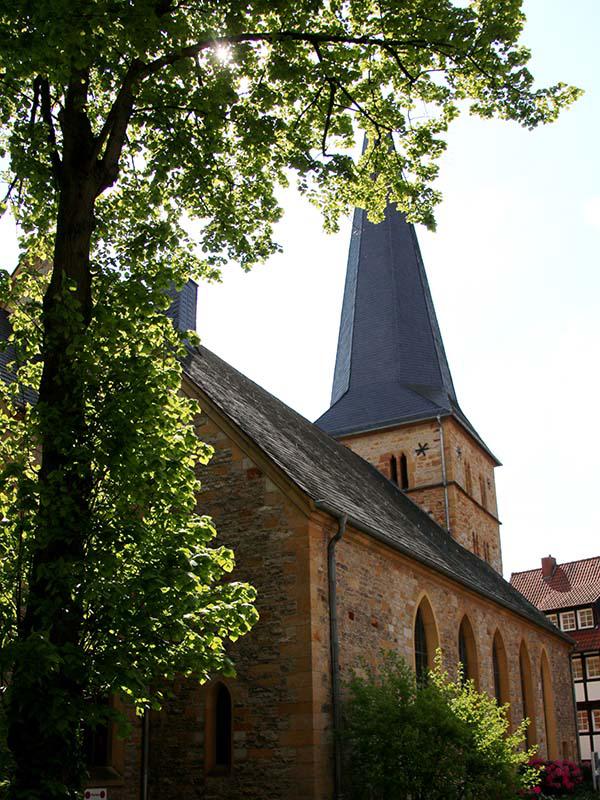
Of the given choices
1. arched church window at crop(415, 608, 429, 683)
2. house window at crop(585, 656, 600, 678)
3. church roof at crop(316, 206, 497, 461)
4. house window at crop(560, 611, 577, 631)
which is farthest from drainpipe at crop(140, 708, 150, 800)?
house window at crop(560, 611, 577, 631)

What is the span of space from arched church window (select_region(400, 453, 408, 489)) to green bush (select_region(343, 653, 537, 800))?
574 inches

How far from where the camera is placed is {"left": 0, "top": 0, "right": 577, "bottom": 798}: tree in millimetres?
7551

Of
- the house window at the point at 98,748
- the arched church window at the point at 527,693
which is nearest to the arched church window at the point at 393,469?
the arched church window at the point at 527,693

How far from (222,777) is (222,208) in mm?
7357

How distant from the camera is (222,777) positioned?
1137 centimetres

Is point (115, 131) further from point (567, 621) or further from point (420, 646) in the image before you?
point (567, 621)

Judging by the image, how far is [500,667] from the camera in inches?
770

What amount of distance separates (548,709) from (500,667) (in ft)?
14.3

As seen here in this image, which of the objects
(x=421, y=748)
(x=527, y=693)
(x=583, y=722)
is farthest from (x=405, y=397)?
(x=421, y=748)

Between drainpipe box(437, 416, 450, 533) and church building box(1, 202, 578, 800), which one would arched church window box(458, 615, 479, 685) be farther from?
drainpipe box(437, 416, 450, 533)

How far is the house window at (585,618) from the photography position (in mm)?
35812

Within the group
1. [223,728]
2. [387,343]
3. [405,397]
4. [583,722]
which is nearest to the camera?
[223,728]

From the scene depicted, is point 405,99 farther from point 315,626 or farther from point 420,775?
point 420,775

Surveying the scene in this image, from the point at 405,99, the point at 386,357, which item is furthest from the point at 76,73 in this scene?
the point at 386,357
